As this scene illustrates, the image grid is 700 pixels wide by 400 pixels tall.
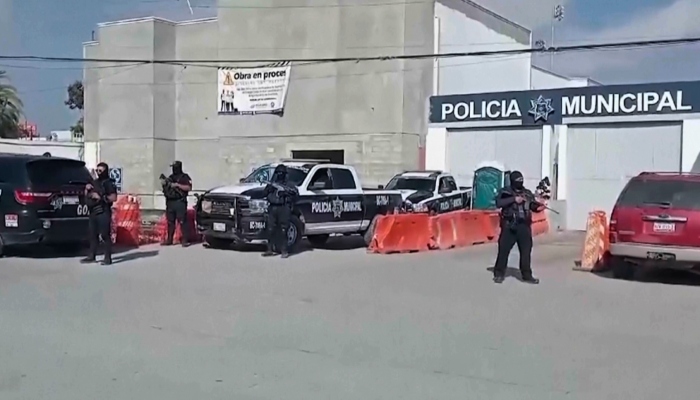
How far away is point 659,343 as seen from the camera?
9367 mm

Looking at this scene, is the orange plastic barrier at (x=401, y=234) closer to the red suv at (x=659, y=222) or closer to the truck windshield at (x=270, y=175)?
the truck windshield at (x=270, y=175)

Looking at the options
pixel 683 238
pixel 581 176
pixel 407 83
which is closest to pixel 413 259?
pixel 683 238

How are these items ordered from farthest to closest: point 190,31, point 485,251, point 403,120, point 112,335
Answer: point 190,31
point 403,120
point 485,251
point 112,335

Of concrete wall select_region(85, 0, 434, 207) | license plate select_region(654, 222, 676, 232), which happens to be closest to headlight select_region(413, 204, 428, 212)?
concrete wall select_region(85, 0, 434, 207)

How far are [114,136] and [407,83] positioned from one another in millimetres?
16214

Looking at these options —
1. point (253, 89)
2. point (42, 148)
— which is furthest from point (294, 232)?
point (42, 148)

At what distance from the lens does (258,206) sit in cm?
1766

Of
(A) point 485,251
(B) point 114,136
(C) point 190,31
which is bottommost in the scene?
(A) point 485,251

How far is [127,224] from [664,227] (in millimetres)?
11563

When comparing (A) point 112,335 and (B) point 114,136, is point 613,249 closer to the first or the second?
(A) point 112,335

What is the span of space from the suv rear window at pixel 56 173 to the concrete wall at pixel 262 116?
16847 mm

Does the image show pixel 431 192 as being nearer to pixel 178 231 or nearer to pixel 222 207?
pixel 178 231

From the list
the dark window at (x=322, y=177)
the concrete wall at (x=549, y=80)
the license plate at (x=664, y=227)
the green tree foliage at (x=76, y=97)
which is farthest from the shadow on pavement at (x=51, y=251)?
the green tree foliage at (x=76, y=97)

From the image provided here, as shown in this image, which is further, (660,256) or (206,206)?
(206,206)
